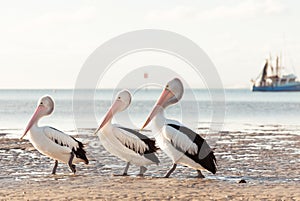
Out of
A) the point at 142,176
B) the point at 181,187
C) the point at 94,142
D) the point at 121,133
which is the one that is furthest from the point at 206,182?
the point at 94,142

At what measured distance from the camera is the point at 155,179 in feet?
25.8

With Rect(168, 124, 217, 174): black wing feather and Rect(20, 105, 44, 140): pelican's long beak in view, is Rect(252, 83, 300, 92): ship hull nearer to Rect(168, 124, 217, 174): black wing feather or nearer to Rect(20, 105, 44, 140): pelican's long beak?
Rect(20, 105, 44, 140): pelican's long beak

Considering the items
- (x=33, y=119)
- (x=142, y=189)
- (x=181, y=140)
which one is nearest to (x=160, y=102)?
(x=181, y=140)

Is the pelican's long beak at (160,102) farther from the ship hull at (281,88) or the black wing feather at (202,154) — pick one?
the ship hull at (281,88)

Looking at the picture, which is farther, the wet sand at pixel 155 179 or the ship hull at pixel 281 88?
the ship hull at pixel 281 88

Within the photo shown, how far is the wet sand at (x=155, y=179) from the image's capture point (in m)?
6.43

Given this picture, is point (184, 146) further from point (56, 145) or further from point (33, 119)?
point (33, 119)

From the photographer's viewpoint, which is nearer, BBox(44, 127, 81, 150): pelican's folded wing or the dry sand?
the dry sand

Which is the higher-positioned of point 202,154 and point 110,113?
point 110,113

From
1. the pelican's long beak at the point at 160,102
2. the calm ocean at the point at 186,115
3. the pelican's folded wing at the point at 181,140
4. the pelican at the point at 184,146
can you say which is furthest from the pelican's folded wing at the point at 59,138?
the calm ocean at the point at 186,115

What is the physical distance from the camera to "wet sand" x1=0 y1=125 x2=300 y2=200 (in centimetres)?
643

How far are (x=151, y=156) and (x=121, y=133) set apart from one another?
646 millimetres

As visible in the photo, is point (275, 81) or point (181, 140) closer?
point (181, 140)

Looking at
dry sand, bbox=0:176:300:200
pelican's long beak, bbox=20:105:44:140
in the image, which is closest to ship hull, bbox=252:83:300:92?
pelican's long beak, bbox=20:105:44:140
